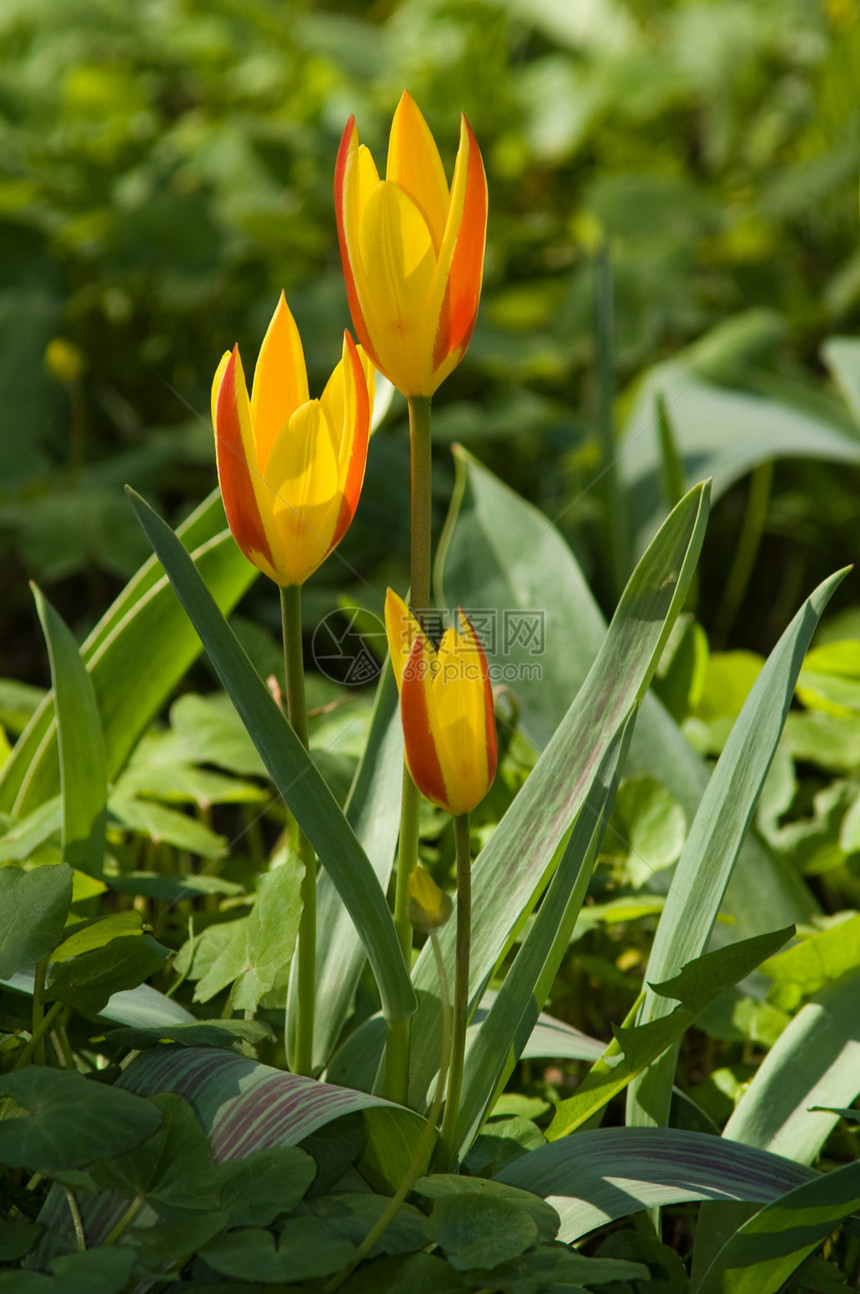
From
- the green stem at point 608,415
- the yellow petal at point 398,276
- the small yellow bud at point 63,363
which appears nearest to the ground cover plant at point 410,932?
the yellow petal at point 398,276

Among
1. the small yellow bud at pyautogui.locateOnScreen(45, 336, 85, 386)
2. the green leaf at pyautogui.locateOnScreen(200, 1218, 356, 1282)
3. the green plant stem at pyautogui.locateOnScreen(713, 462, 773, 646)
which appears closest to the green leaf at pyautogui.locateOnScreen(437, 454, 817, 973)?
the green leaf at pyautogui.locateOnScreen(200, 1218, 356, 1282)

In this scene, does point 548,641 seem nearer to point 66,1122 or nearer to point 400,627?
point 400,627

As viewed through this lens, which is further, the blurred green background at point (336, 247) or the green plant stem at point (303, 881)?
the blurred green background at point (336, 247)

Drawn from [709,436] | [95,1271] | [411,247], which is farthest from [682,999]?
[709,436]

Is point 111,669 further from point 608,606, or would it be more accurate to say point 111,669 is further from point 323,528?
point 608,606

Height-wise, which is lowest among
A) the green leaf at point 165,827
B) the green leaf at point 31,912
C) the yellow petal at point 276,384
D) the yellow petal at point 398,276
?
the green leaf at point 165,827

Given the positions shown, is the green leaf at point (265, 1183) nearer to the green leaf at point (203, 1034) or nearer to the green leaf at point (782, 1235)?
the green leaf at point (203, 1034)
